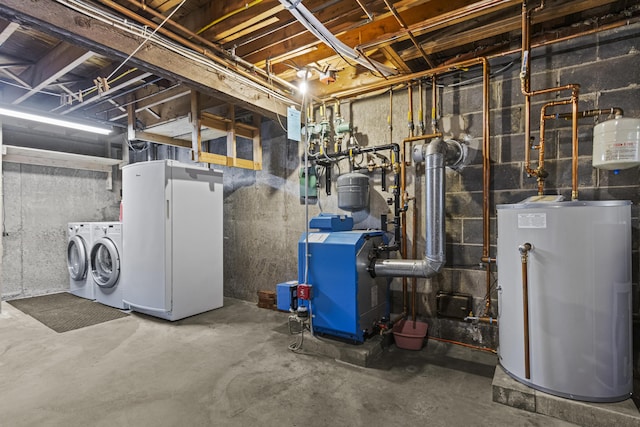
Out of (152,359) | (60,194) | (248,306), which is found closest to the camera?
(152,359)

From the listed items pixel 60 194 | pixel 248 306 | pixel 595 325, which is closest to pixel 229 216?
pixel 248 306

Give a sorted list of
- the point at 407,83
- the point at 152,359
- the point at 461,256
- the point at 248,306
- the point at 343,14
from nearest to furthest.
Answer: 1. the point at 343,14
2. the point at 152,359
3. the point at 461,256
4. the point at 407,83
5. the point at 248,306

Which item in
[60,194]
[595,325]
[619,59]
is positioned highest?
[619,59]

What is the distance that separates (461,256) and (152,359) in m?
2.80

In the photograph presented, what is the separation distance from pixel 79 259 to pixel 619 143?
6.02m

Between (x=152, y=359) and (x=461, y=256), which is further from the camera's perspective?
(x=461, y=256)

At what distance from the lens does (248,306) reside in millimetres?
4227

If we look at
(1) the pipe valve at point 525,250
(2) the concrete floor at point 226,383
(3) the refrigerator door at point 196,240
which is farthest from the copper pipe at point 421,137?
(3) the refrigerator door at point 196,240

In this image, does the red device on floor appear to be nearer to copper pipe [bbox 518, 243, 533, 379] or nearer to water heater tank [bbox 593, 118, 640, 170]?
copper pipe [bbox 518, 243, 533, 379]

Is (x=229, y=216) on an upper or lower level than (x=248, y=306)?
upper

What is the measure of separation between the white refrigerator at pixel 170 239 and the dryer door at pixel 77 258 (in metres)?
1.04

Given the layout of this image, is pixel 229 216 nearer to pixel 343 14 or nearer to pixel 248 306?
pixel 248 306

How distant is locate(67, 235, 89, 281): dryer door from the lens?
457cm

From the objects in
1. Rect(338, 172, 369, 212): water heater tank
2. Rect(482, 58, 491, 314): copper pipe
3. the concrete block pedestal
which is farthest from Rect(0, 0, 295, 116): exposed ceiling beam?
the concrete block pedestal
